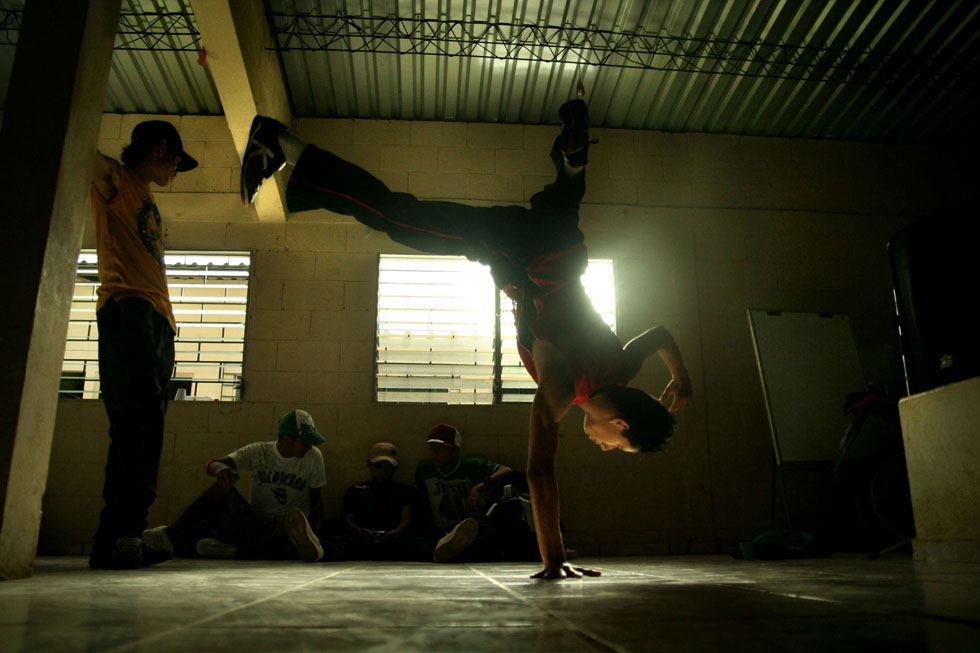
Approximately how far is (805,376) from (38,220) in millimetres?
4943

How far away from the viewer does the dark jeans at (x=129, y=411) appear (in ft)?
7.11

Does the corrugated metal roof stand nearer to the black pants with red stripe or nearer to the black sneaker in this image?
the black sneaker

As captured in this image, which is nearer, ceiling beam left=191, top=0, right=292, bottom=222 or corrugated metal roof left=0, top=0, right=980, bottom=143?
ceiling beam left=191, top=0, right=292, bottom=222

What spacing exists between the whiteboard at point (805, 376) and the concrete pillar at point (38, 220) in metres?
4.50

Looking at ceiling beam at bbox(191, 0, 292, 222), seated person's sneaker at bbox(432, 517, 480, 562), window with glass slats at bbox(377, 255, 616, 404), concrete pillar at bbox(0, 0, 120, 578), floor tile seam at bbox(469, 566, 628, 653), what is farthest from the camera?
window with glass slats at bbox(377, 255, 616, 404)

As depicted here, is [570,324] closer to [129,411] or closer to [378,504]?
[129,411]

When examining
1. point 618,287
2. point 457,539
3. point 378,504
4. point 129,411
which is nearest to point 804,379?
point 618,287

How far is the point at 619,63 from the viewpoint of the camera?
4.98 m

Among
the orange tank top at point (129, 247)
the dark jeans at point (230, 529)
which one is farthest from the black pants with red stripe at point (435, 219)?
the dark jeans at point (230, 529)

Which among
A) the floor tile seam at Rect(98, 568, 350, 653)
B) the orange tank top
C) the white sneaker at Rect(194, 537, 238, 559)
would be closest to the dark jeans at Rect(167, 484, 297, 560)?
the white sneaker at Rect(194, 537, 238, 559)

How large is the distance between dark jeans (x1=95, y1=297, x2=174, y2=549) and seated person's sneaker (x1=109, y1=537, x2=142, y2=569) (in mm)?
40

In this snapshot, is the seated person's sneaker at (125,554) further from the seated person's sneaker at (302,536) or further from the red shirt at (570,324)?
the red shirt at (570,324)

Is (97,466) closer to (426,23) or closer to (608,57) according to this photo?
(426,23)

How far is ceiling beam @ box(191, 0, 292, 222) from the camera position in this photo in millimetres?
3496
